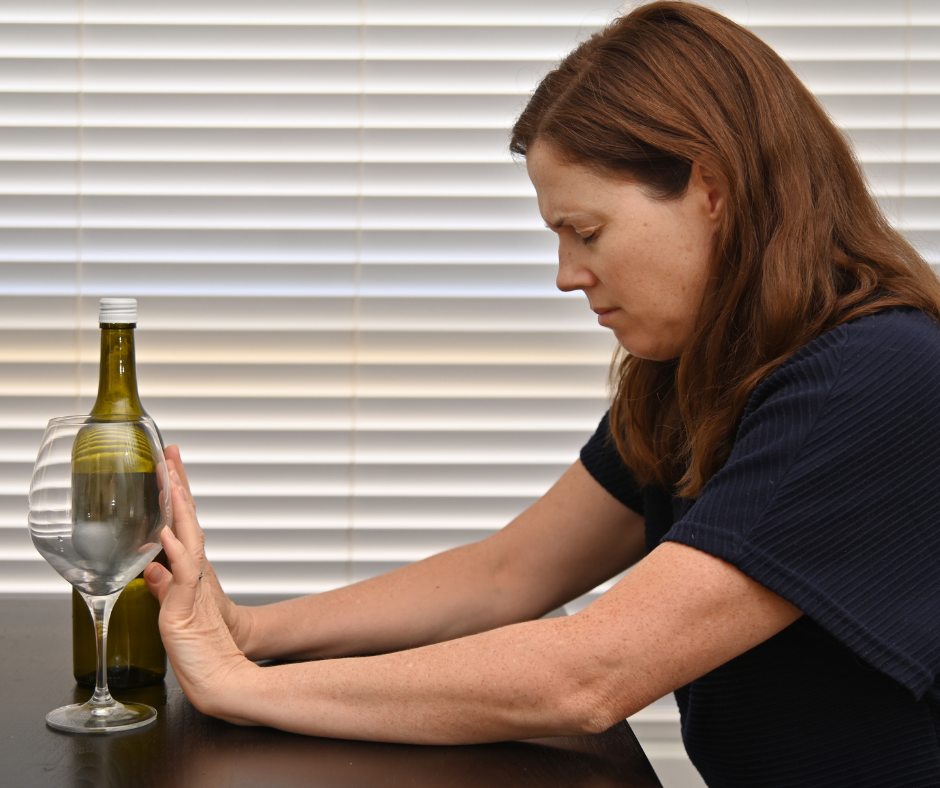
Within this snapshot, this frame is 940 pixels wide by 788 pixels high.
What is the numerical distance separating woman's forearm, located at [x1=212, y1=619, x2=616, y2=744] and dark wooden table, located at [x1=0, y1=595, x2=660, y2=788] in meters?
0.02

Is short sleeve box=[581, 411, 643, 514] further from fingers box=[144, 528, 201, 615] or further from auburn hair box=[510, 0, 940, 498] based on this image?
fingers box=[144, 528, 201, 615]

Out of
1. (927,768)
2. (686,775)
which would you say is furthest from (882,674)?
(686,775)

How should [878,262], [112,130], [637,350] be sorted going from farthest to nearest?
[112,130] < [637,350] < [878,262]

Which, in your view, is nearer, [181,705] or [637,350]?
[181,705]

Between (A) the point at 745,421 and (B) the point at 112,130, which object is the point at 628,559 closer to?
(A) the point at 745,421

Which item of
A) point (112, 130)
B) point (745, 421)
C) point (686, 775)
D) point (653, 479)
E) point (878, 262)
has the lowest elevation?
point (686, 775)

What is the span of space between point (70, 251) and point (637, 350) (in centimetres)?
101

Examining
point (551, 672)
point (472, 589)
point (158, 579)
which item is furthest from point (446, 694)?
point (472, 589)

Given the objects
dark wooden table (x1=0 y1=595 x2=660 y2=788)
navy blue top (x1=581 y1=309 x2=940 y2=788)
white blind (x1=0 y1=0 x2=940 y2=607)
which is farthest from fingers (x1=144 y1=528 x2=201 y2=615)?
white blind (x1=0 y1=0 x2=940 y2=607)

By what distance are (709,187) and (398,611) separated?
1.97 ft

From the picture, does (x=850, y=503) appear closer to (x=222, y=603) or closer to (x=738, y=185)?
(x=738, y=185)

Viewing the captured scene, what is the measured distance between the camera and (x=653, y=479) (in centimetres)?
116

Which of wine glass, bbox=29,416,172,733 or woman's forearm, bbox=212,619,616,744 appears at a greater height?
wine glass, bbox=29,416,172,733

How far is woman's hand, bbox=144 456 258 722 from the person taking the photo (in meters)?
0.82
